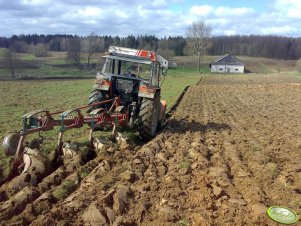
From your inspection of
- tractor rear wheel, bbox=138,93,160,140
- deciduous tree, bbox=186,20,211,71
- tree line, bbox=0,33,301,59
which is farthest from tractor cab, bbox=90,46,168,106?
tree line, bbox=0,33,301,59

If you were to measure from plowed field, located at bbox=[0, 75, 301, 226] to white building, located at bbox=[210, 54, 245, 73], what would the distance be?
68.0 meters

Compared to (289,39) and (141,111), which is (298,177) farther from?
(289,39)

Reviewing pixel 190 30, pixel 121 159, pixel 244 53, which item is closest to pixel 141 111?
pixel 121 159

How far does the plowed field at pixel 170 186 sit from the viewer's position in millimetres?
5012

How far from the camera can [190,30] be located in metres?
78.6

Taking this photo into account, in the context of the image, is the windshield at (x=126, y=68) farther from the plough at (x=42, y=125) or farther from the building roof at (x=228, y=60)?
the building roof at (x=228, y=60)

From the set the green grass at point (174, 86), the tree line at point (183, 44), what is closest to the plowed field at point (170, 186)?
the green grass at point (174, 86)

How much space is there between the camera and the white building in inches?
3014

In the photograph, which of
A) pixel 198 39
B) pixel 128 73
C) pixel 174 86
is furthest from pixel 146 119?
pixel 198 39

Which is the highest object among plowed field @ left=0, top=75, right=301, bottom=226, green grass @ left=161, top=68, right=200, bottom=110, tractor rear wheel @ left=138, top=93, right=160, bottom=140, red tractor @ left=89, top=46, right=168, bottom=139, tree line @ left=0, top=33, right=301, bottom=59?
tree line @ left=0, top=33, right=301, bottom=59

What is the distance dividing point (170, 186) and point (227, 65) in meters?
Answer: 73.5

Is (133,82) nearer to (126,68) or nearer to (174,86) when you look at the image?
(126,68)

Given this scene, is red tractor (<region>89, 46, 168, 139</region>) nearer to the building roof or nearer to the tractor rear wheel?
the tractor rear wheel

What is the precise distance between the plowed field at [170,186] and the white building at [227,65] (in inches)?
2679
